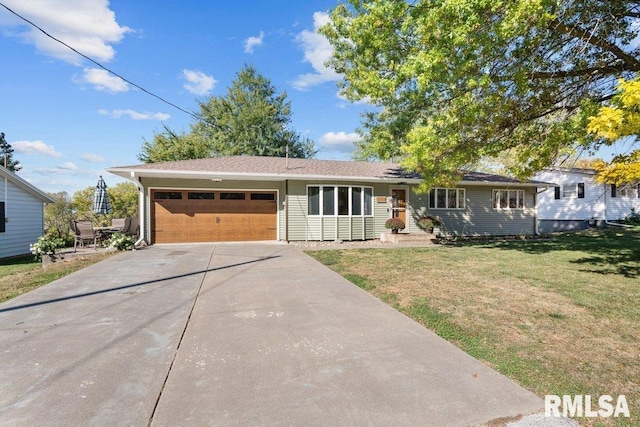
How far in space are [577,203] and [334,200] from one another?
58.2 ft

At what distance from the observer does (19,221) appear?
1270cm

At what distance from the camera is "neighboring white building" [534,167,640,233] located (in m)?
20.5

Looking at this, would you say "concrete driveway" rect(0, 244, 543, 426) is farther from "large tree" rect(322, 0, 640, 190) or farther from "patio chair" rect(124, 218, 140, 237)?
"patio chair" rect(124, 218, 140, 237)

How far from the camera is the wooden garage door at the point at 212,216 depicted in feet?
39.2

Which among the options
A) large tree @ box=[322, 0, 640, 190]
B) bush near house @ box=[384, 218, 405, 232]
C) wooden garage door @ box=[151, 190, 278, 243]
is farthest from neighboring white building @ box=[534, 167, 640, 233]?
wooden garage door @ box=[151, 190, 278, 243]

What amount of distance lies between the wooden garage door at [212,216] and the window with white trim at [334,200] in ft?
5.15

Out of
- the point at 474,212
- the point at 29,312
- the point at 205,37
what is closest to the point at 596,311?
the point at 29,312

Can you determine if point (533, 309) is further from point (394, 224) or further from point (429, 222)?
point (429, 222)

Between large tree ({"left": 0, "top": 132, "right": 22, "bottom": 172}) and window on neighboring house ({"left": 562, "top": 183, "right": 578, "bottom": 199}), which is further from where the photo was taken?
large tree ({"left": 0, "top": 132, "right": 22, "bottom": 172})

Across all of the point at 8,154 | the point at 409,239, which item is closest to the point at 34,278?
the point at 409,239

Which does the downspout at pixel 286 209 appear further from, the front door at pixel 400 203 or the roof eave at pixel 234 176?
the front door at pixel 400 203

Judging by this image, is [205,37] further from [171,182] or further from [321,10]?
[171,182]

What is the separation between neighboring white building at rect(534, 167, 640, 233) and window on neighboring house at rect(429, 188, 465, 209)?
372 inches

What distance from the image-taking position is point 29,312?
4.28 m
